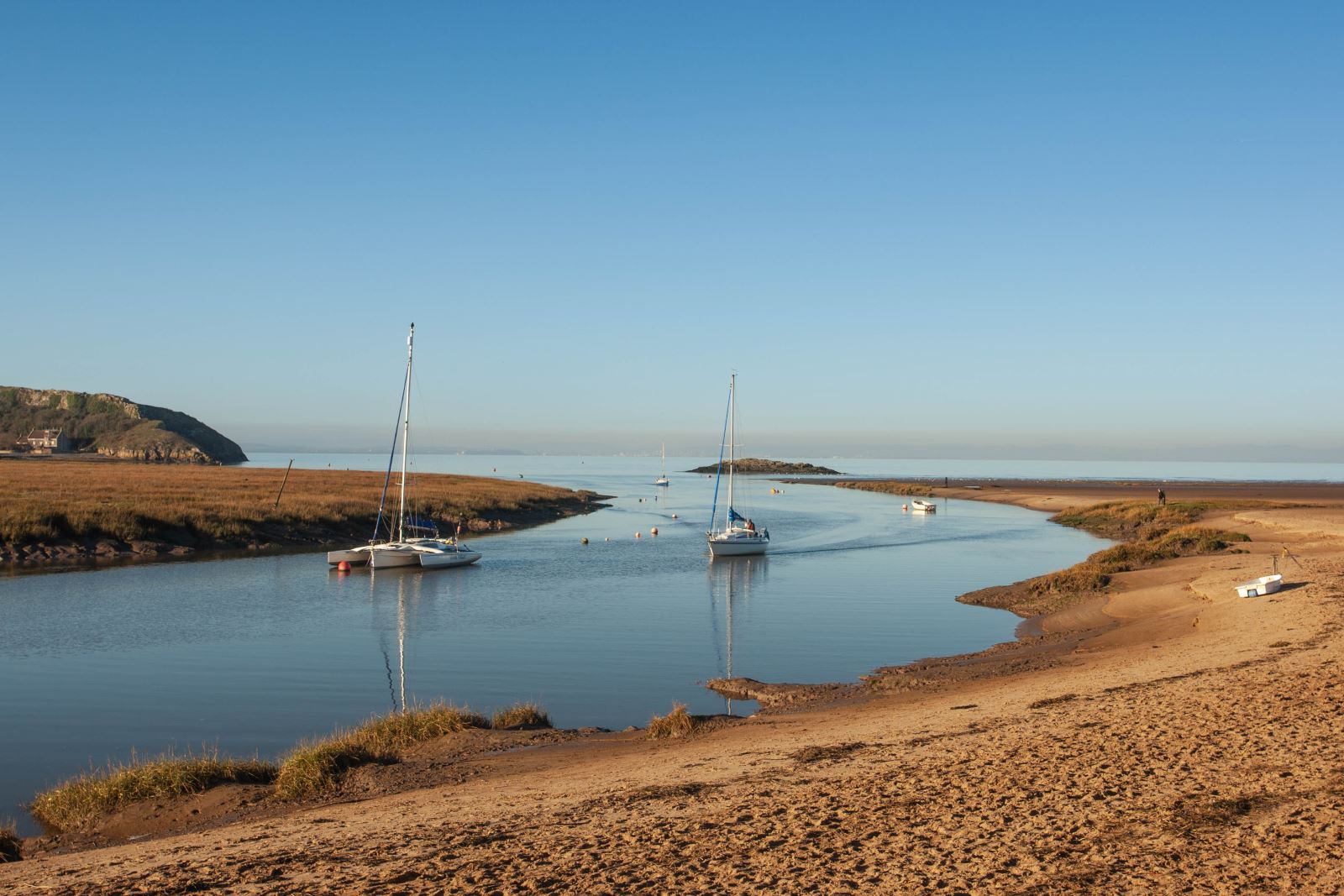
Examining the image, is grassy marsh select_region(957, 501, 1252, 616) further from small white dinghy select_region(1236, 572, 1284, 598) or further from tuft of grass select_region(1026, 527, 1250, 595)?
small white dinghy select_region(1236, 572, 1284, 598)

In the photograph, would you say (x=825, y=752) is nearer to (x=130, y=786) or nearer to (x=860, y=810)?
(x=860, y=810)

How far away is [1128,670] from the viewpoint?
17500 millimetres

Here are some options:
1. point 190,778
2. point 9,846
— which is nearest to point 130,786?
point 190,778

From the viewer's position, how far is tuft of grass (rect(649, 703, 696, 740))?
15.4 metres

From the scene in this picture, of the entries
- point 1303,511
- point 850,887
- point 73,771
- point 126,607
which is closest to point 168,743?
point 73,771

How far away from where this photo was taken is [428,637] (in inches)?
1122

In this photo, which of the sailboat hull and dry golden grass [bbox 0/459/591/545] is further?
the sailboat hull

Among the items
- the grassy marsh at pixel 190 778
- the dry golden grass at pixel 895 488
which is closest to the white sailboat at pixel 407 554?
the grassy marsh at pixel 190 778

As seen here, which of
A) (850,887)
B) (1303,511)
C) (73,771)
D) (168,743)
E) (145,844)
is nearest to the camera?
(850,887)

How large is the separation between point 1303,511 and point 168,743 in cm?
7318

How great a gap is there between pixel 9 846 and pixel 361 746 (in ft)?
15.5

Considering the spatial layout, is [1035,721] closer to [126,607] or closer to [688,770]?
[688,770]

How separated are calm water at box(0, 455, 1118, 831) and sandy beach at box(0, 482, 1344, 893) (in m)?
4.47

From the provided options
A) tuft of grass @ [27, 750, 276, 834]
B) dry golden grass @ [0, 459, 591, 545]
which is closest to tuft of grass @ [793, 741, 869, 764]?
tuft of grass @ [27, 750, 276, 834]
